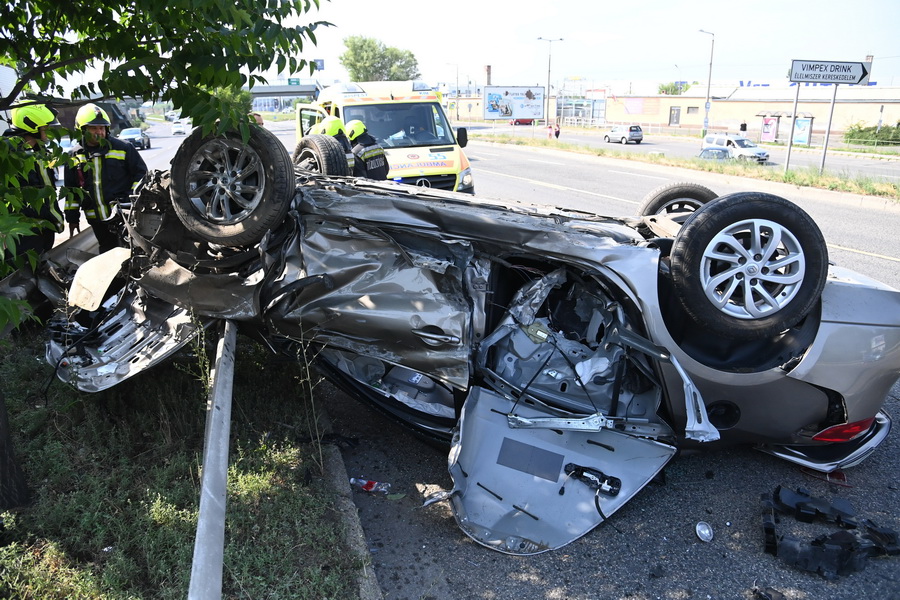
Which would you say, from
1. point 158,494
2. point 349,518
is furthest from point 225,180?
point 349,518

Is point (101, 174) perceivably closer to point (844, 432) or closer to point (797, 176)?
point (844, 432)

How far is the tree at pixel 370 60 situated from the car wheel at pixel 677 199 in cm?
7235

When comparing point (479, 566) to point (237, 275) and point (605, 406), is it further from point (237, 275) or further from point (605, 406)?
point (237, 275)

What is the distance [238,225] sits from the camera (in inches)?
141

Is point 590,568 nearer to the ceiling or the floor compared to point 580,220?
nearer to the floor

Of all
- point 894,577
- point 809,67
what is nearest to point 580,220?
point 894,577

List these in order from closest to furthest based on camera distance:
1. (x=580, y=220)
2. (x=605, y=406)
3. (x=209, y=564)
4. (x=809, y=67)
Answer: (x=209, y=564) < (x=605, y=406) < (x=580, y=220) < (x=809, y=67)

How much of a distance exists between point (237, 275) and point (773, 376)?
2.96m

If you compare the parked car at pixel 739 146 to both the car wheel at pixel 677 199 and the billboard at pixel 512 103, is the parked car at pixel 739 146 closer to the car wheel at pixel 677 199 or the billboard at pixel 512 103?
the billboard at pixel 512 103

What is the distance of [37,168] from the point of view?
4938 mm

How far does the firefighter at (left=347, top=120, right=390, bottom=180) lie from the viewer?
304 inches

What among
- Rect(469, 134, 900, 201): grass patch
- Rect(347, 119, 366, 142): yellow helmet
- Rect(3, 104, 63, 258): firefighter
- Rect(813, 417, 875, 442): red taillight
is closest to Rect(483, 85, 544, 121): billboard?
Rect(469, 134, 900, 201): grass patch

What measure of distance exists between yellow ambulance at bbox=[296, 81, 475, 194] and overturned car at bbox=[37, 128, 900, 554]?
5905mm

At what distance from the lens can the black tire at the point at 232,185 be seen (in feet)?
11.6
